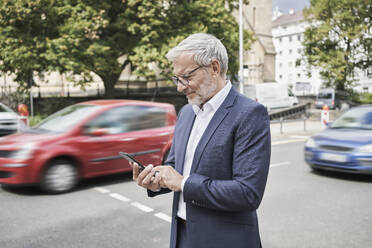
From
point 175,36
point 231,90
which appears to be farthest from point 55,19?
point 231,90

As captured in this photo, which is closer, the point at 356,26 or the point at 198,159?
the point at 198,159

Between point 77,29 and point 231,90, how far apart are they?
52.1 ft

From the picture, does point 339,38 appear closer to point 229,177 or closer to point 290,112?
point 290,112

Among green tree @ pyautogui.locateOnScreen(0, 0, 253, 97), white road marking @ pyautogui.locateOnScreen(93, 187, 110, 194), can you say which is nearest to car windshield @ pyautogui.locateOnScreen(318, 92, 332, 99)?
green tree @ pyautogui.locateOnScreen(0, 0, 253, 97)

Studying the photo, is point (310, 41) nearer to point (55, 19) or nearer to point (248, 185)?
point (55, 19)

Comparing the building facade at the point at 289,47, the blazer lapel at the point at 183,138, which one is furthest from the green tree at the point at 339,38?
the building facade at the point at 289,47

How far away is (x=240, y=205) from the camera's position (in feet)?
5.54

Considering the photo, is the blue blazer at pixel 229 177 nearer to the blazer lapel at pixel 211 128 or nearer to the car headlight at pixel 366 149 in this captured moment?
the blazer lapel at pixel 211 128

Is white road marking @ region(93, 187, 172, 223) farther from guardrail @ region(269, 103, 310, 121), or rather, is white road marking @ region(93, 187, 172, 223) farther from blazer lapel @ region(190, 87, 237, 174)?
guardrail @ region(269, 103, 310, 121)

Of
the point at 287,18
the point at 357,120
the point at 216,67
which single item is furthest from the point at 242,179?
the point at 287,18

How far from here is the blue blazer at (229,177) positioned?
1681 millimetres

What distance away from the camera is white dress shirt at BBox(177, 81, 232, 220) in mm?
1865

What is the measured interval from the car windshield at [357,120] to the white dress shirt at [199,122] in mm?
6887

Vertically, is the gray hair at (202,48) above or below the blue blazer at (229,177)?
above
